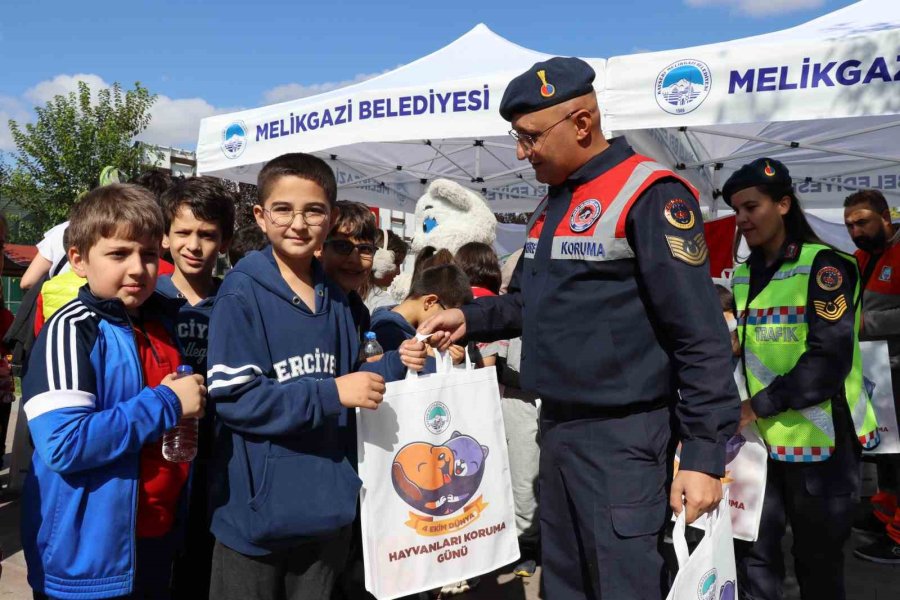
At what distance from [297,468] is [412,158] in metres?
7.06

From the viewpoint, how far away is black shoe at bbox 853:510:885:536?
4797 millimetres

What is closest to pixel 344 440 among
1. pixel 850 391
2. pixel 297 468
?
pixel 297 468

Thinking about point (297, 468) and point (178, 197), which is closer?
point (297, 468)

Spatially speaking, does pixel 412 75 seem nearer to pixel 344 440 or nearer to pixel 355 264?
pixel 355 264

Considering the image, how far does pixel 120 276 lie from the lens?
2.00m

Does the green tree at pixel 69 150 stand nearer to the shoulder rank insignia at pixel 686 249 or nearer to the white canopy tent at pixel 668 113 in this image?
the white canopy tent at pixel 668 113

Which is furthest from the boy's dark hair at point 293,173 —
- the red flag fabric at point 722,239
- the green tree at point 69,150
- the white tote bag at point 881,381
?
the green tree at point 69,150

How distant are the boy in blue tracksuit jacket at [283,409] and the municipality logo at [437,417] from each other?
27 cm

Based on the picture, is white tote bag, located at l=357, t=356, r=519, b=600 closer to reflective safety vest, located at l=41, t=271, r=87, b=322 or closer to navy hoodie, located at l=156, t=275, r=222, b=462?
navy hoodie, located at l=156, t=275, r=222, b=462

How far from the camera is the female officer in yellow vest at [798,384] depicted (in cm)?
267

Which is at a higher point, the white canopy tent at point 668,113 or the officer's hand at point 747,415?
the white canopy tent at point 668,113

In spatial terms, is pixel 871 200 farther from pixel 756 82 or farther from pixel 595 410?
pixel 595 410

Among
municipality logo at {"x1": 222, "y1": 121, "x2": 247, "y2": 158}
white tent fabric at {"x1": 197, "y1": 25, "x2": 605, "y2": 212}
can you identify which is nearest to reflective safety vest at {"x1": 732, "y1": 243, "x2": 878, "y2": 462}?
white tent fabric at {"x1": 197, "y1": 25, "x2": 605, "y2": 212}

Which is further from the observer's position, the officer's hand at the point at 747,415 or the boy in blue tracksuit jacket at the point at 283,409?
the officer's hand at the point at 747,415
